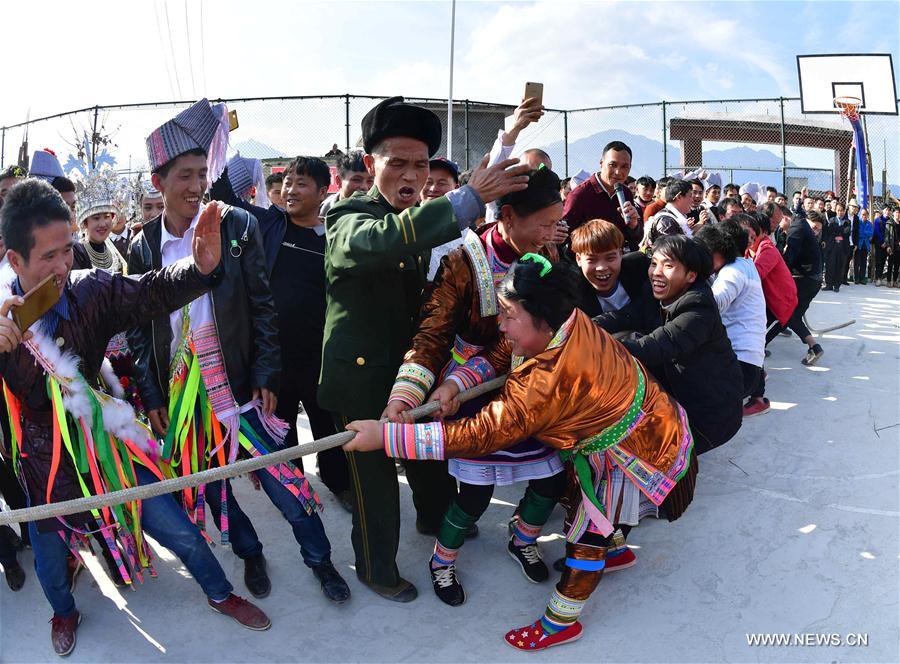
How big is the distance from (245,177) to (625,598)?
317cm

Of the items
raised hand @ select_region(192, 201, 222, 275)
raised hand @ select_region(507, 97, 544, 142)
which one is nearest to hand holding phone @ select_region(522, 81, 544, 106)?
raised hand @ select_region(507, 97, 544, 142)

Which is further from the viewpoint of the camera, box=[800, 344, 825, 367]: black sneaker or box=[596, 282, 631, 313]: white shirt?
box=[800, 344, 825, 367]: black sneaker

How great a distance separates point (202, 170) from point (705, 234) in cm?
297

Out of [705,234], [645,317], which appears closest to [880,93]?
[705,234]

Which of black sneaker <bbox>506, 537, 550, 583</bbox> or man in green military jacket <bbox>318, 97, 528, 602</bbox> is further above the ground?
man in green military jacket <bbox>318, 97, 528, 602</bbox>

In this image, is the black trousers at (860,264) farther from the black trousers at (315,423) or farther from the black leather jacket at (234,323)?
the black leather jacket at (234,323)

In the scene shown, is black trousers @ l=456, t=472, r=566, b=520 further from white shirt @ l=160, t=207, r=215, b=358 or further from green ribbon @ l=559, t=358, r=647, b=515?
white shirt @ l=160, t=207, r=215, b=358

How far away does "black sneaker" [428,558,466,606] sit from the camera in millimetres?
2590

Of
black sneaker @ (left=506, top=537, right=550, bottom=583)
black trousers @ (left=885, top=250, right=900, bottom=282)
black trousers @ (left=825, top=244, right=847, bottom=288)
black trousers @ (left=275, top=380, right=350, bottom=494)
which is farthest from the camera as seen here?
black trousers @ (left=885, top=250, right=900, bottom=282)

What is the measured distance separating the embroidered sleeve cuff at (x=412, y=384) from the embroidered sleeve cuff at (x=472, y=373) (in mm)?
112

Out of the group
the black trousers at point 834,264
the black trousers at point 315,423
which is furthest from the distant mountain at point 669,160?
the black trousers at point 315,423

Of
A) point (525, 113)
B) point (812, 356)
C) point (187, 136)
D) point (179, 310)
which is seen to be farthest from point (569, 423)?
point (812, 356)

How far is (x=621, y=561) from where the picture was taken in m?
2.79

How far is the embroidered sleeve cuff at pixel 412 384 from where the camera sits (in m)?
2.32
